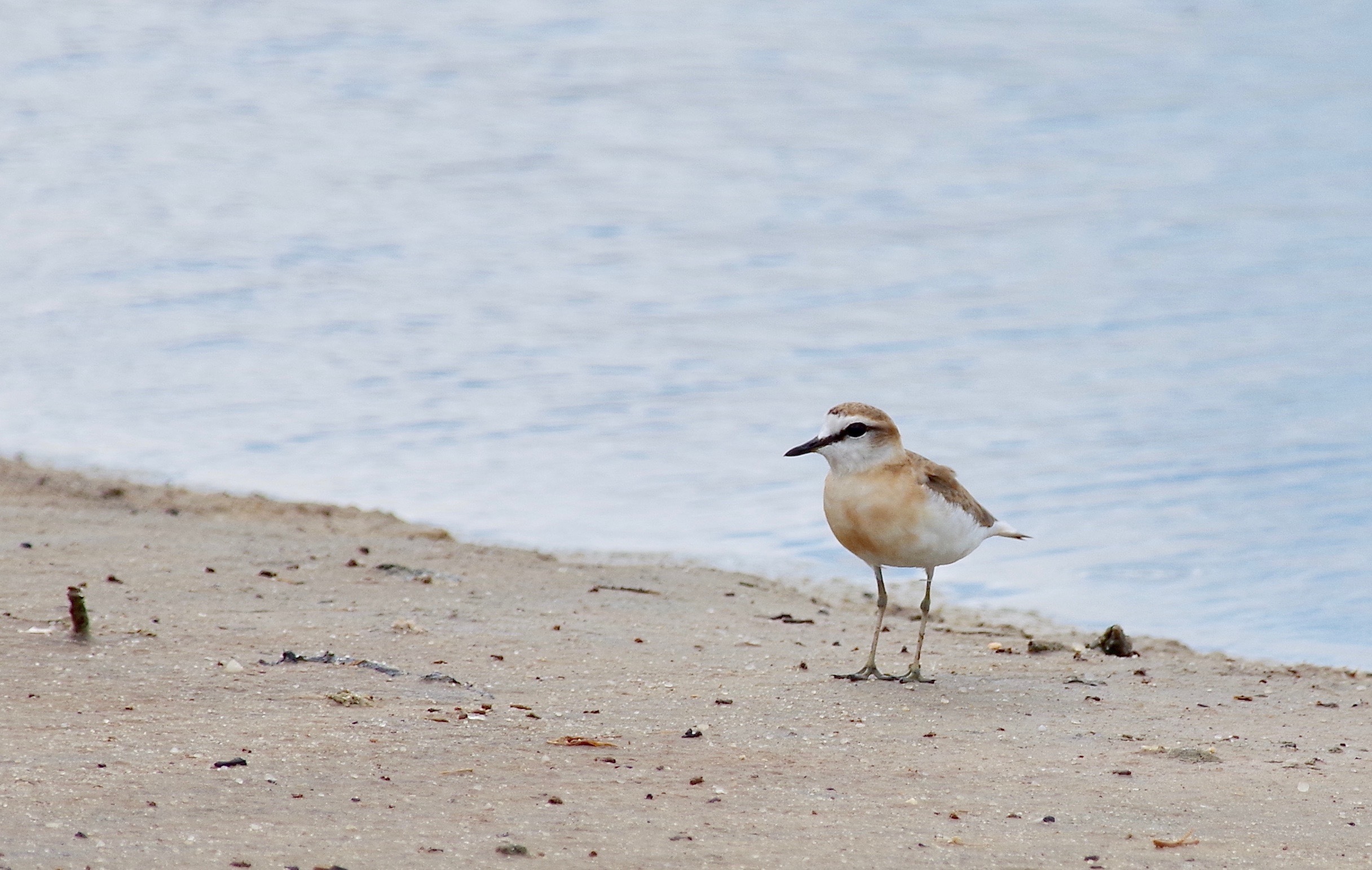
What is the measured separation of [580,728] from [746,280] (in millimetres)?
10614

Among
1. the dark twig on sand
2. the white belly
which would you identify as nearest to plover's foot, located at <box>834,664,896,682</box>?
the white belly

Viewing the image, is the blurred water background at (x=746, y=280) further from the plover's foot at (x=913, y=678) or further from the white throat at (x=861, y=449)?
the white throat at (x=861, y=449)

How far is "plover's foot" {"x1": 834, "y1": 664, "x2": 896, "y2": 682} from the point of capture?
21.4 ft

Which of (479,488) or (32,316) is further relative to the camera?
(32,316)

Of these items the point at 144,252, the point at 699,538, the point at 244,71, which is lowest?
the point at 699,538

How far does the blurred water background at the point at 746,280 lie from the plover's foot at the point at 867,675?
113 inches

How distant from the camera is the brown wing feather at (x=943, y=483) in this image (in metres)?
6.60

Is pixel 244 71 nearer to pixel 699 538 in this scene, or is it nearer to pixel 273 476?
pixel 273 476

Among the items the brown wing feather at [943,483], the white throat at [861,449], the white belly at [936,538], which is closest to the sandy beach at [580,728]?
the white belly at [936,538]

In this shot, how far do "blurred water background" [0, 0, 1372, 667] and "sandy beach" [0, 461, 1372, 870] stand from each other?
7.41 feet

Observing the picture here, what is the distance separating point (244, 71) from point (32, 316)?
→ 38.3 feet

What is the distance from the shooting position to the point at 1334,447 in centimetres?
1169

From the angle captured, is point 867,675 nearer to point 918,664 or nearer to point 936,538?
point 918,664

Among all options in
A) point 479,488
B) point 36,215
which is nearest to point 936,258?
point 479,488
